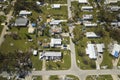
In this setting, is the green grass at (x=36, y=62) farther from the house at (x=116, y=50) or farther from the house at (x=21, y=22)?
the house at (x=116, y=50)

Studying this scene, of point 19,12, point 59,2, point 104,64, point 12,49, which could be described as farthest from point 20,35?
point 104,64

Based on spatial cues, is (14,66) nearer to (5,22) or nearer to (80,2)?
(5,22)

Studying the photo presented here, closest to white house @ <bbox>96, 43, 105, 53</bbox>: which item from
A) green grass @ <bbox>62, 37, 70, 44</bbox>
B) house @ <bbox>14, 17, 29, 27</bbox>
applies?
green grass @ <bbox>62, 37, 70, 44</bbox>

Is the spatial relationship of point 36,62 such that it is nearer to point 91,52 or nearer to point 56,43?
point 56,43

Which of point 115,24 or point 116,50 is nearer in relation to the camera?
point 116,50

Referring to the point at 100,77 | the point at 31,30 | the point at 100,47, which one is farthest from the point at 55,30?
the point at 100,77

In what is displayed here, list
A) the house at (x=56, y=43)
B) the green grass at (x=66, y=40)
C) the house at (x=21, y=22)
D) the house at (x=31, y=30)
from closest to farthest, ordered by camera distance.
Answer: the house at (x=56, y=43) < the green grass at (x=66, y=40) < the house at (x=31, y=30) < the house at (x=21, y=22)

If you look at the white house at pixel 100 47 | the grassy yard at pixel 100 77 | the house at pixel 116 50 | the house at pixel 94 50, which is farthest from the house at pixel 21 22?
the house at pixel 116 50

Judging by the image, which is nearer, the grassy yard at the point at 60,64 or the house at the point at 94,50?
the grassy yard at the point at 60,64

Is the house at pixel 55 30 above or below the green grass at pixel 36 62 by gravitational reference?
above
